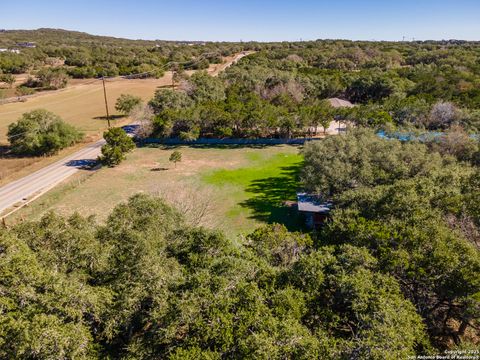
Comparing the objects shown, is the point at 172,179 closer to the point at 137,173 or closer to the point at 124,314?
the point at 137,173

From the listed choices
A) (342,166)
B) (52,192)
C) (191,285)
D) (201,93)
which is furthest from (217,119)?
(191,285)

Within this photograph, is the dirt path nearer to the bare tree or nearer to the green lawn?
the green lawn

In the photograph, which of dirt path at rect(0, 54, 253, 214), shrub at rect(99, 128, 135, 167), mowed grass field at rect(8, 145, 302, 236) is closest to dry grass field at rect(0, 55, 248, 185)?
dirt path at rect(0, 54, 253, 214)

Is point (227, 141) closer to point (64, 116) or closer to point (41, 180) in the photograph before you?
point (41, 180)

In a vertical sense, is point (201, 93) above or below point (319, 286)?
above

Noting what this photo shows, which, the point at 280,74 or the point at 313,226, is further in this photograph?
the point at 280,74

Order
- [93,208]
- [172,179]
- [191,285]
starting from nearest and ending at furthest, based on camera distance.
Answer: [191,285]
[93,208]
[172,179]
